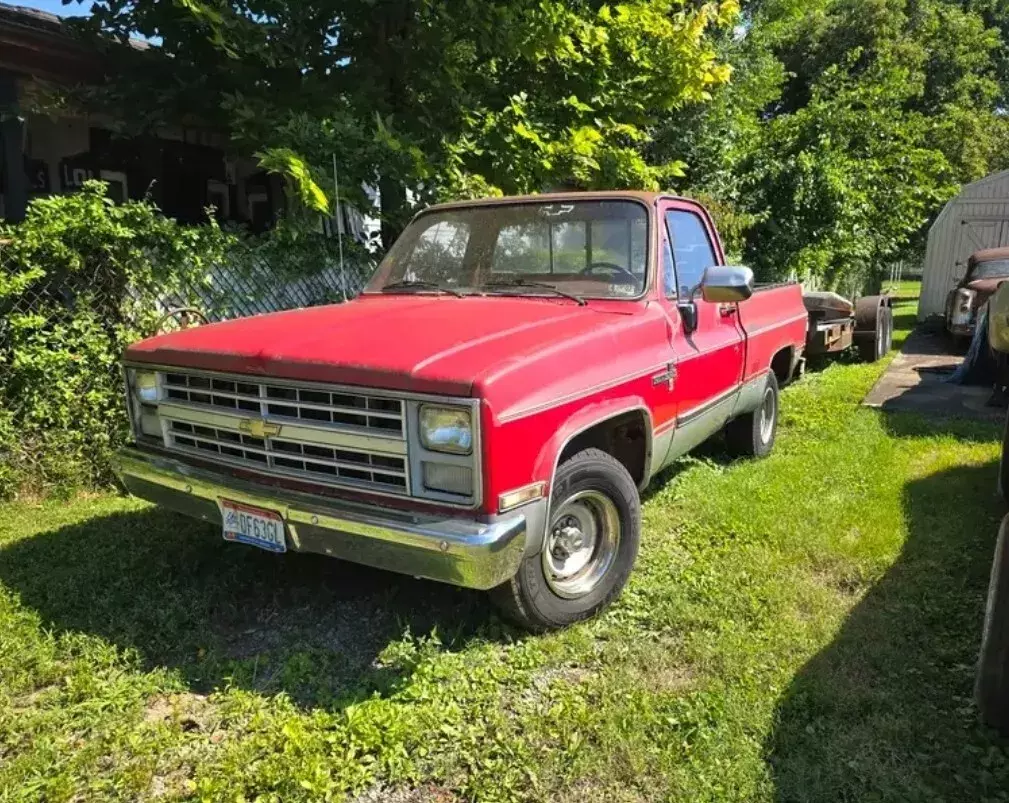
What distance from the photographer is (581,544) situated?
3.60 metres

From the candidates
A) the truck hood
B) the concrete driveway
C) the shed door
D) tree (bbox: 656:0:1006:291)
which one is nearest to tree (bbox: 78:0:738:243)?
the truck hood

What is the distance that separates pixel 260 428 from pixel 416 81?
529cm

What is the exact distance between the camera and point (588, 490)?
11.2 feet

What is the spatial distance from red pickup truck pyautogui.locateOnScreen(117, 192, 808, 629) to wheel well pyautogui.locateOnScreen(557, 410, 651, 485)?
1 centimetres

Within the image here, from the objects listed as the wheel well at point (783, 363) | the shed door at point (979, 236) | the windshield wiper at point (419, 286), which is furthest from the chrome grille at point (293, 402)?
the shed door at point (979, 236)

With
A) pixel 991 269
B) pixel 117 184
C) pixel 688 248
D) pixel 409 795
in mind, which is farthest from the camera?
pixel 991 269

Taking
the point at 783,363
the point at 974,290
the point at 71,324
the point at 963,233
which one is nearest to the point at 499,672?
the point at 71,324

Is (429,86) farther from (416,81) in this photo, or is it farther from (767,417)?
(767,417)

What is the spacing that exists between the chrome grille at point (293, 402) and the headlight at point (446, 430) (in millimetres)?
102

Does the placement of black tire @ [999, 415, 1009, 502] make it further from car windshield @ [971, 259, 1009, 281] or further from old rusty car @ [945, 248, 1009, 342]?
car windshield @ [971, 259, 1009, 281]

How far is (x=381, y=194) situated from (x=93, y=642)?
17.2 ft

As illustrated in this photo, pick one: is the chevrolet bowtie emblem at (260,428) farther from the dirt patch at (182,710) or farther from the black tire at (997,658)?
the black tire at (997,658)

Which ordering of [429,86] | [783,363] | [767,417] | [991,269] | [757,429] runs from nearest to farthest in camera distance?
1. [757,429]
2. [767,417]
3. [783,363]
4. [429,86]
5. [991,269]

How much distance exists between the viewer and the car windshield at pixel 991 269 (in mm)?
12227
